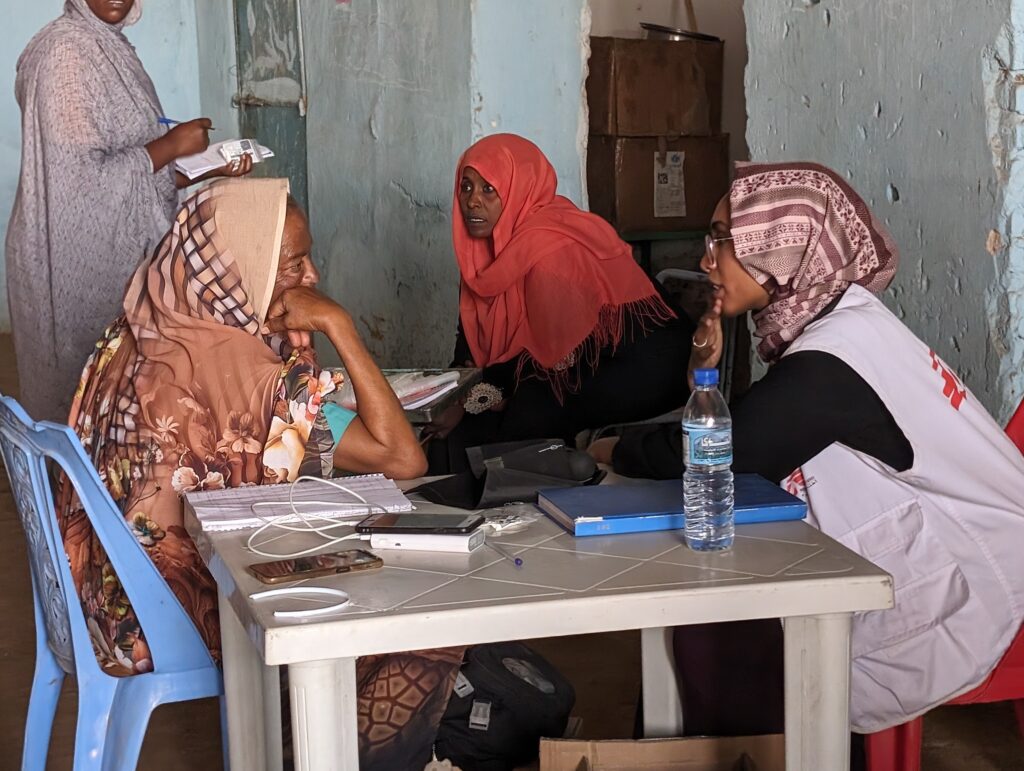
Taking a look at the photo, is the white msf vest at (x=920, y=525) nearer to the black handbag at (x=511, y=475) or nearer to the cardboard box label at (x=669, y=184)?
the black handbag at (x=511, y=475)

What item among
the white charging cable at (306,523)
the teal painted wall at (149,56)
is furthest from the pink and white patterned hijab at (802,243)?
the teal painted wall at (149,56)

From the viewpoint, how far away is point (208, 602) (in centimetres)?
193

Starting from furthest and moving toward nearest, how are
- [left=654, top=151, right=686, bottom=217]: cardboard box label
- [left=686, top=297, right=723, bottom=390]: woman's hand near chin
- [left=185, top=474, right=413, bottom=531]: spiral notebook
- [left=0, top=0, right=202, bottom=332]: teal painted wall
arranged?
[left=0, top=0, right=202, bottom=332]: teal painted wall < [left=654, top=151, right=686, bottom=217]: cardboard box label < [left=686, top=297, right=723, bottom=390]: woman's hand near chin < [left=185, top=474, right=413, bottom=531]: spiral notebook

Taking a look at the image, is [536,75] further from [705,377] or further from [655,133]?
[705,377]

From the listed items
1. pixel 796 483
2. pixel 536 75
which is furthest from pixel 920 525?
pixel 536 75

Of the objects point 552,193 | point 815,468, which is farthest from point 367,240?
point 815,468

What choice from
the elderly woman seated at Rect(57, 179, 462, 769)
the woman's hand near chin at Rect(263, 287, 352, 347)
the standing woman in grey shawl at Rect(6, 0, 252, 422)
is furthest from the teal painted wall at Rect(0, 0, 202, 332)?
the elderly woman seated at Rect(57, 179, 462, 769)

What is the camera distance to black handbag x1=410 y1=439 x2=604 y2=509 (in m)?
1.80

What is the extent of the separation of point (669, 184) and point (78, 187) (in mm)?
2918

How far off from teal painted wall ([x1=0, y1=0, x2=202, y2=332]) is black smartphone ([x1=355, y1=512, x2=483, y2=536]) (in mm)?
6054

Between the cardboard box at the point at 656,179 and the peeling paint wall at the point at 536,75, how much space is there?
117 centimetres

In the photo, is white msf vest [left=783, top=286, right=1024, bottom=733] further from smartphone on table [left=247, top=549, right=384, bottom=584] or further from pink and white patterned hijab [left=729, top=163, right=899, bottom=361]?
smartphone on table [left=247, top=549, right=384, bottom=584]

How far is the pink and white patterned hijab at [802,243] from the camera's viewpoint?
2.11m

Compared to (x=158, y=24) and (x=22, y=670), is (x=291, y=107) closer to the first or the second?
(x=158, y=24)
